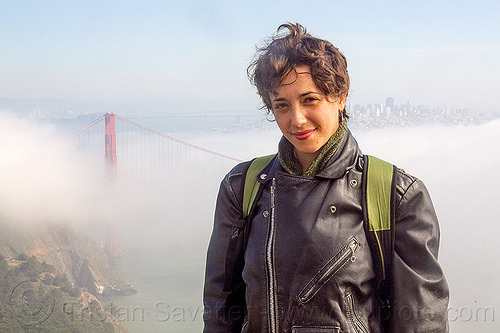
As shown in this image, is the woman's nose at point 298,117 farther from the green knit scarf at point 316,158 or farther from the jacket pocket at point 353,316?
the jacket pocket at point 353,316

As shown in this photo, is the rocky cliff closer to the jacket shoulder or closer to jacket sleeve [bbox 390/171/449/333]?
the jacket shoulder

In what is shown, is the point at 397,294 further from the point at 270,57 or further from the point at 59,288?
the point at 59,288

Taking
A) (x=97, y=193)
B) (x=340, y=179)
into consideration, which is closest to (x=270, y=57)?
(x=340, y=179)

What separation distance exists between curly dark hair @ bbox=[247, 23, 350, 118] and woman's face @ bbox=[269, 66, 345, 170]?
16 millimetres

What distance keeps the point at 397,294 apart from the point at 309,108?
0.46 meters

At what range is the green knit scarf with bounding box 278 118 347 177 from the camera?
1.25m

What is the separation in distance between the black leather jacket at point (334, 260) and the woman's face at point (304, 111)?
0.06 m

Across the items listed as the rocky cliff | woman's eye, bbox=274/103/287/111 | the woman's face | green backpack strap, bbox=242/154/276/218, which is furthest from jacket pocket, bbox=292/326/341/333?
the rocky cliff

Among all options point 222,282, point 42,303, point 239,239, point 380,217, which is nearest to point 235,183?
point 239,239

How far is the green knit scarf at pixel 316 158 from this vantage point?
125cm

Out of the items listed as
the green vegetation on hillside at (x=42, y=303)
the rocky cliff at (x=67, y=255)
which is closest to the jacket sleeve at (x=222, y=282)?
the green vegetation on hillside at (x=42, y=303)

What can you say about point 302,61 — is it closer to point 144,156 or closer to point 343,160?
point 343,160

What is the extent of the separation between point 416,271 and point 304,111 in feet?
1.43

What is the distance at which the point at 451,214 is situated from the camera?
68.6 m
